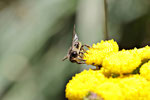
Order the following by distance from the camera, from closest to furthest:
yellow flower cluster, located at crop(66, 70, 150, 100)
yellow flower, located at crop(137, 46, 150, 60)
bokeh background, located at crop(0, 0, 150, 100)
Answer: yellow flower cluster, located at crop(66, 70, 150, 100)
yellow flower, located at crop(137, 46, 150, 60)
bokeh background, located at crop(0, 0, 150, 100)

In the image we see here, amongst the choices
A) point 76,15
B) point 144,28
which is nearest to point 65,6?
point 76,15

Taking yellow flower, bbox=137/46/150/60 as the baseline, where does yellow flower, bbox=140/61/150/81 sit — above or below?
below

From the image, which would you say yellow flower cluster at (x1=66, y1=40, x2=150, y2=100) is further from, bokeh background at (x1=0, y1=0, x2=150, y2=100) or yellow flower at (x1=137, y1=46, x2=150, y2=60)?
bokeh background at (x1=0, y1=0, x2=150, y2=100)

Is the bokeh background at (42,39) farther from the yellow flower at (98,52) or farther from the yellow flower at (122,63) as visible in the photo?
the yellow flower at (122,63)

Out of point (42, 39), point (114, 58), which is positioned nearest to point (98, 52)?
point (114, 58)

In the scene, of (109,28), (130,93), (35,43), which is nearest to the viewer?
(130,93)

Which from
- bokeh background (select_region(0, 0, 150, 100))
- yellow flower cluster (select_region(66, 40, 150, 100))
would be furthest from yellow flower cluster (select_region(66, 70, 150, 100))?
bokeh background (select_region(0, 0, 150, 100))

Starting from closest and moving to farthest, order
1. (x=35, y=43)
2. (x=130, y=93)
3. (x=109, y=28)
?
(x=130, y=93) → (x=35, y=43) → (x=109, y=28)

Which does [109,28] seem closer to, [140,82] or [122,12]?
[122,12]
